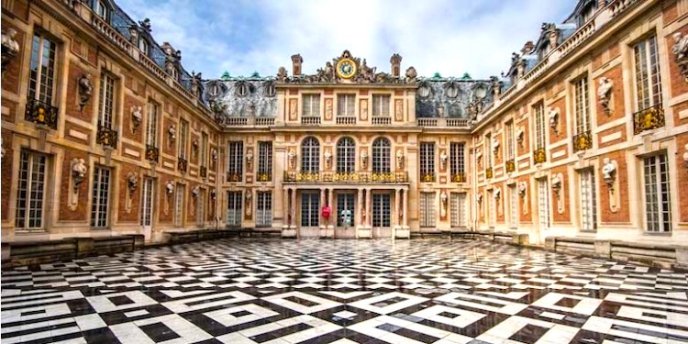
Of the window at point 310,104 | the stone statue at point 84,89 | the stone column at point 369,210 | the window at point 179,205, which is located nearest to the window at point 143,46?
the stone statue at point 84,89

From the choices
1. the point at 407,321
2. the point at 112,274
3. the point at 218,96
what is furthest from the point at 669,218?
the point at 218,96

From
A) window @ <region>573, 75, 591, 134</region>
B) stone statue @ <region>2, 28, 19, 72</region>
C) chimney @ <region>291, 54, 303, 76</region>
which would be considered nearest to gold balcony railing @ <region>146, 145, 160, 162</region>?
stone statue @ <region>2, 28, 19, 72</region>

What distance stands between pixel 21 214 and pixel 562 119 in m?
16.2

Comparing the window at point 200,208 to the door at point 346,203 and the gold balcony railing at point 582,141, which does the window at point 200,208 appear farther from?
the gold balcony railing at point 582,141

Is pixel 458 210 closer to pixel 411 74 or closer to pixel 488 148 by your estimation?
pixel 488 148

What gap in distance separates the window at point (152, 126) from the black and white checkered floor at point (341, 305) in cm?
768

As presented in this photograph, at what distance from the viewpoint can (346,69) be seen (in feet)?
83.3

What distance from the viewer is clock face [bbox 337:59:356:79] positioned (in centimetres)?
2534

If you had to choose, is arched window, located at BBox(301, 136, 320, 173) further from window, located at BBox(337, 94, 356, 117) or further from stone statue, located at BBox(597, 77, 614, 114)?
stone statue, located at BBox(597, 77, 614, 114)

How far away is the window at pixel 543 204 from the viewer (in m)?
15.5

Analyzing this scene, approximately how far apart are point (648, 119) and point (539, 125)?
230 inches

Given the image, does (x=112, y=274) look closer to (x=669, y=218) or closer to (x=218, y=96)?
(x=669, y=218)

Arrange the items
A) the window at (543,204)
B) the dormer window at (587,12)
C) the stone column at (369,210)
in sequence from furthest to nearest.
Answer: the stone column at (369,210) < the window at (543,204) < the dormer window at (587,12)

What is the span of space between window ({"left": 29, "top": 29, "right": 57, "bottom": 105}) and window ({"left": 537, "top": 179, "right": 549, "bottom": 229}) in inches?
637
